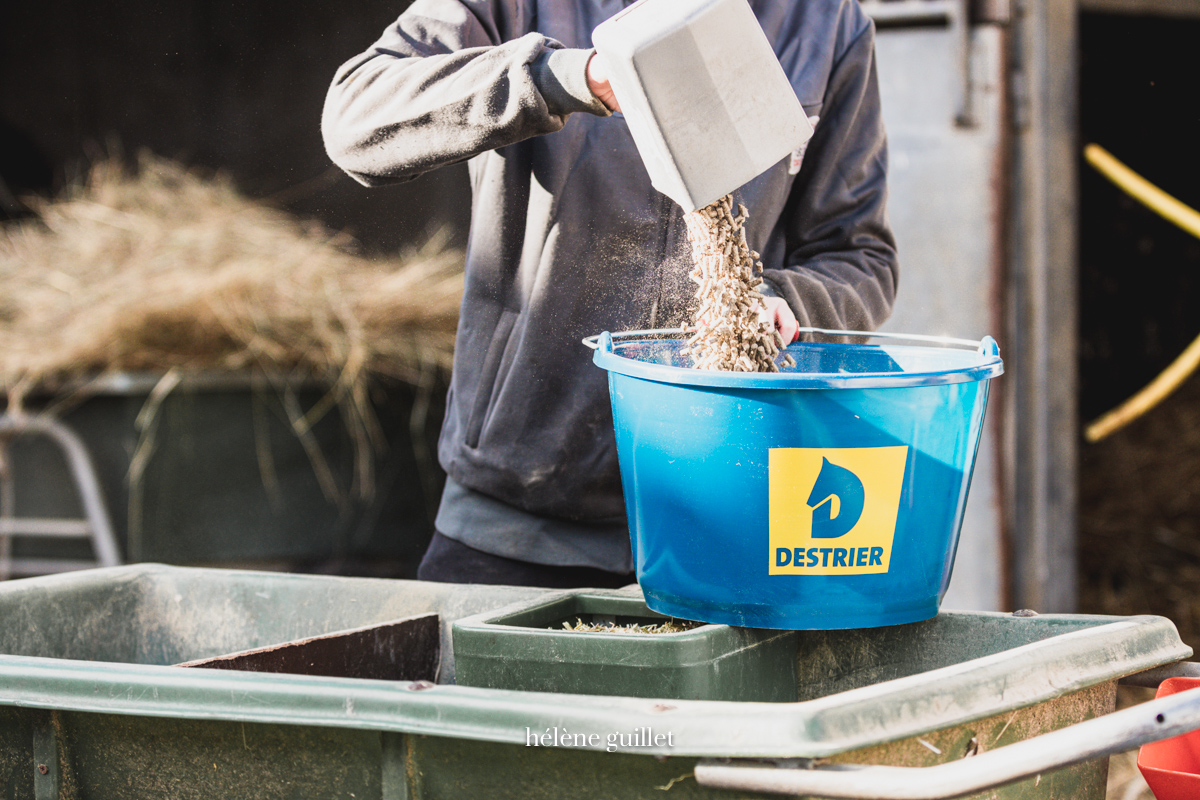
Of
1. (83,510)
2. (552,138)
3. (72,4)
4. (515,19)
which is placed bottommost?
(83,510)

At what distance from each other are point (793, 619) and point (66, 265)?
2.36m

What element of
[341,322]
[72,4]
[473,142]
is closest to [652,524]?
[473,142]

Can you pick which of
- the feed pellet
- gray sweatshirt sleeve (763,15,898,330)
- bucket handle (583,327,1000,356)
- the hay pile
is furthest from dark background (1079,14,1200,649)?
the feed pellet

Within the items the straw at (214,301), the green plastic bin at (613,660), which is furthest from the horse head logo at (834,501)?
the straw at (214,301)

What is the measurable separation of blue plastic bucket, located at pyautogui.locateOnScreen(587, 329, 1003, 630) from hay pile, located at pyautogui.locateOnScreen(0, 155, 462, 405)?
5.61ft

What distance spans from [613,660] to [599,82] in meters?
0.47

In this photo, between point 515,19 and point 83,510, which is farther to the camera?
point 83,510

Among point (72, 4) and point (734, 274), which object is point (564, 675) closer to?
point (734, 274)

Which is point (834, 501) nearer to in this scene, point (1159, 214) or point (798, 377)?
point (798, 377)

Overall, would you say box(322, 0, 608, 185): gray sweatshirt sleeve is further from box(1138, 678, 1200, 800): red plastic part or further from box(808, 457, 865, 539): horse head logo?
box(1138, 678, 1200, 800): red plastic part

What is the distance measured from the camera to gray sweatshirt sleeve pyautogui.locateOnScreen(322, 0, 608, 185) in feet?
3.39

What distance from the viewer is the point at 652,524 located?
99 cm

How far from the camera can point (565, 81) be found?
3.32 ft

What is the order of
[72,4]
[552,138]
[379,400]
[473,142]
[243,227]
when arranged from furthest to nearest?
[72,4]
[243,227]
[379,400]
[552,138]
[473,142]
